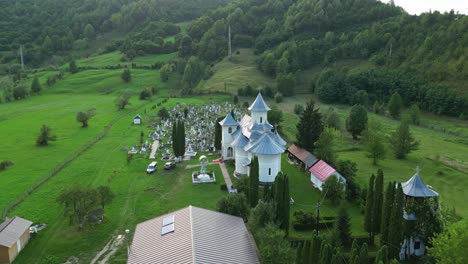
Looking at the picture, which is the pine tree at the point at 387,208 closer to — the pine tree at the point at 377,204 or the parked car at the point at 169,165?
the pine tree at the point at 377,204

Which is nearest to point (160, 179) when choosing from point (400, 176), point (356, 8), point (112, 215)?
point (112, 215)

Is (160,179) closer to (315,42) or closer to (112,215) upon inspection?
(112,215)

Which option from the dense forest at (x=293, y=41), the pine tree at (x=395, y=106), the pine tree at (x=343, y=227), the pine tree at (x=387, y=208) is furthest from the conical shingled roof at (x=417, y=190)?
the dense forest at (x=293, y=41)

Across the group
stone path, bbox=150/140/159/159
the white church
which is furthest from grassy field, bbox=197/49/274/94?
the white church

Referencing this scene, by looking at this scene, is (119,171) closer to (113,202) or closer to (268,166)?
(113,202)

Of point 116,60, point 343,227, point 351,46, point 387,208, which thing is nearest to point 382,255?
point 387,208
